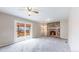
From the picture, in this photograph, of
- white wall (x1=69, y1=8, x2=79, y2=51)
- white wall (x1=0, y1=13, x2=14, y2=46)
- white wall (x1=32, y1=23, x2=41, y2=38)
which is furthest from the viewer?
white wall (x1=32, y1=23, x2=41, y2=38)

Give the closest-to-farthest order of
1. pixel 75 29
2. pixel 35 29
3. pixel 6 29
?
pixel 75 29, pixel 6 29, pixel 35 29

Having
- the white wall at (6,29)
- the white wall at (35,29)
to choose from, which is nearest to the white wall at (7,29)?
the white wall at (6,29)

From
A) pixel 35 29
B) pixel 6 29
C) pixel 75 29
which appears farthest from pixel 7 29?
pixel 35 29

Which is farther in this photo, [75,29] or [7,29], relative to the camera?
[7,29]

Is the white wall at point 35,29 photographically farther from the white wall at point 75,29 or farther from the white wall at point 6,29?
the white wall at point 75,29

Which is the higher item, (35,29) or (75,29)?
(35,29)

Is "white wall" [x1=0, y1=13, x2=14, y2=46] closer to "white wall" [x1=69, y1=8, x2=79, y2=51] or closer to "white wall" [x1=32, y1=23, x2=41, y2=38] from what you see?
"white wall" [x1=32, y1=23, x2=41, y2=38]

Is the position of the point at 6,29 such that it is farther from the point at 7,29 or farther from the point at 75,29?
the point at 75,29

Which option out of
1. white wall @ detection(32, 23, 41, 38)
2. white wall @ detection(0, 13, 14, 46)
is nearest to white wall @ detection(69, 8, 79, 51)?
white wall @ detection(0, 13, 14, 46)
